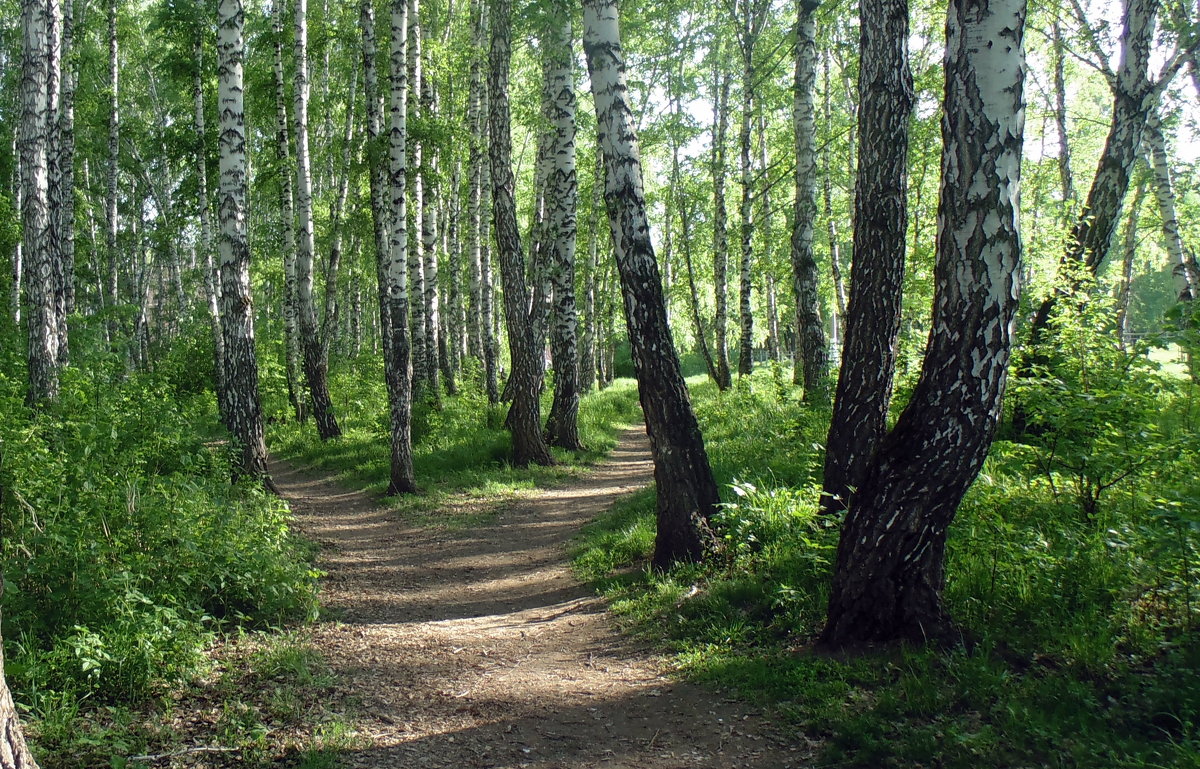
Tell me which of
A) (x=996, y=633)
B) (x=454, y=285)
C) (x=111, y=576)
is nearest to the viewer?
(x=996, y=633)

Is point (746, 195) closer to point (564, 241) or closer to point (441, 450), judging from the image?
point (564, 241)

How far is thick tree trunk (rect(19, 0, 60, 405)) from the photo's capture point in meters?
9.36

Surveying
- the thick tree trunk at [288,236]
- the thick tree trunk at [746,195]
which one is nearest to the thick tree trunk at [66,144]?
the thick tree trunk at [288,236]

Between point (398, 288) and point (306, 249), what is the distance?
5528mm

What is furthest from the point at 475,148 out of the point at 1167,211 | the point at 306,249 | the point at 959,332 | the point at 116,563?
the point at 959,332

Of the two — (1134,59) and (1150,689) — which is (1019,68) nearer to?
(1150,689)

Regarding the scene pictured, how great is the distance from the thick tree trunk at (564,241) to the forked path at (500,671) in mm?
4711

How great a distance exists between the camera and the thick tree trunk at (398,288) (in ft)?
34.4

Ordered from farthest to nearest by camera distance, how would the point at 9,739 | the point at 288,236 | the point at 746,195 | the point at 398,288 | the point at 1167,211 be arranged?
the point at 288,236
the point at 746,195
the point at 1167,211
the point at 398,288
the point at 9,739

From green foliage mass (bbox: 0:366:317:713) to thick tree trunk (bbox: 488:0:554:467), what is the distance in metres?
5.02

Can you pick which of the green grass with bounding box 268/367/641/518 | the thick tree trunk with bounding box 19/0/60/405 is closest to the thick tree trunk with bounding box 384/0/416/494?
the green grass with bounding box 268/367/641/518

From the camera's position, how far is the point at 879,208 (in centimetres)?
559

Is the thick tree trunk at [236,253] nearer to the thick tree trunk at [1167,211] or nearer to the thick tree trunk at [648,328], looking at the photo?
the thick tree trunk at [648,328]

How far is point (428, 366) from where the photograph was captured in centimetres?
1706
